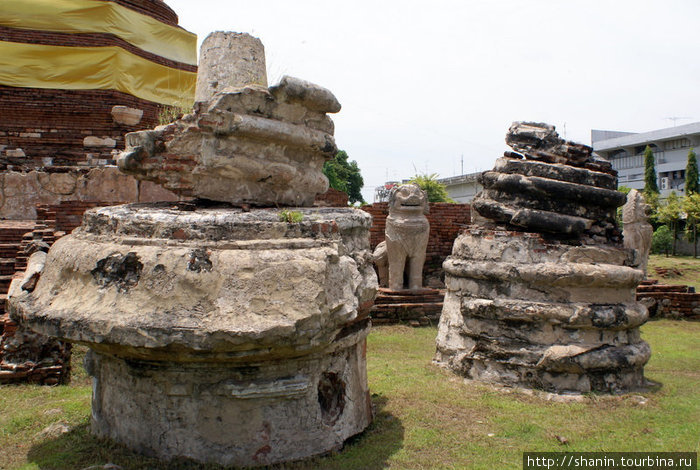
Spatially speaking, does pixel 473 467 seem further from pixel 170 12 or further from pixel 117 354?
pixel 170 12

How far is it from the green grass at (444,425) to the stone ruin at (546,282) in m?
0.23

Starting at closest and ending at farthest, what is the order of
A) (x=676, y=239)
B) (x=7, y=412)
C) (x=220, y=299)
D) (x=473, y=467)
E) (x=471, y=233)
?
(x=220, y=299), (x=473, y=467), (x=7, y=412), (x=471, y=233), (x=676, y=239)

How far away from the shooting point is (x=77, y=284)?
10.3 feet

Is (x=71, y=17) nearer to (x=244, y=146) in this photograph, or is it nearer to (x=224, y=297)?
(x=244, y=146)

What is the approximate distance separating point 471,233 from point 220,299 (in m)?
2.95

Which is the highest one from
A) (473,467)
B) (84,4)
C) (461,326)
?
(84,4)

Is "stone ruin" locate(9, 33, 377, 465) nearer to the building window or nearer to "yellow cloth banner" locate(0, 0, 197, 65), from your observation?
"yellow cloth banner" locate(0, 0, 197, 65)

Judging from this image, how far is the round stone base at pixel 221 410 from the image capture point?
10.1 feet

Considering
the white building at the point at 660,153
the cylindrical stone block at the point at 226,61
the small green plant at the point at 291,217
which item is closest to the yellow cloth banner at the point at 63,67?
the cylindrical stone block at the point at 226,61

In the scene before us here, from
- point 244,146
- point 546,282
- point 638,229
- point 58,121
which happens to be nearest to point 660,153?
point 638,229

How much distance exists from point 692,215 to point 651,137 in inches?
423

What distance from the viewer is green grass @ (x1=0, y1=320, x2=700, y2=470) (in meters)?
3.33

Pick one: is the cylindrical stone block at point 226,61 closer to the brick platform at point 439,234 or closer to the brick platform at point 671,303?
the brick platform at point 439,234

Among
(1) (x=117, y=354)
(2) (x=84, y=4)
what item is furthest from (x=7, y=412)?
(2) (x=84, y=4)
